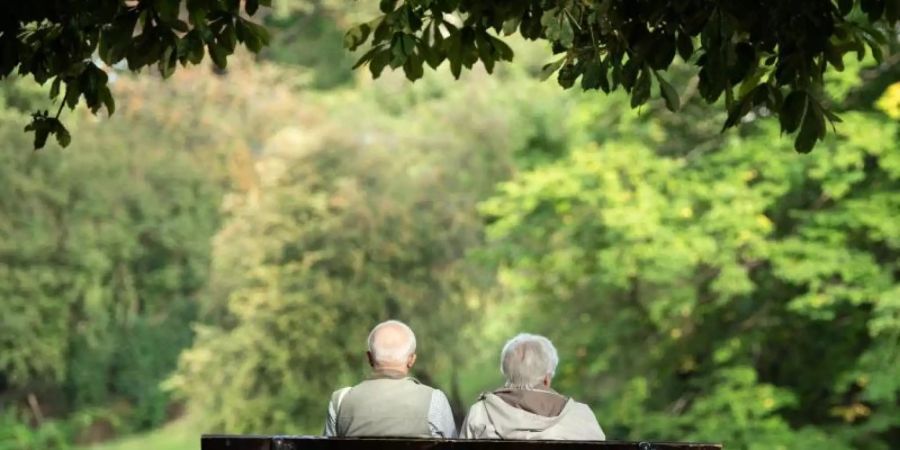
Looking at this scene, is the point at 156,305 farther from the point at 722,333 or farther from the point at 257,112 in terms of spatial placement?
the point at 722,333

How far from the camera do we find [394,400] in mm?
6289

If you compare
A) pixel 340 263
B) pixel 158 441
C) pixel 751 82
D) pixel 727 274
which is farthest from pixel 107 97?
pixel 158 441

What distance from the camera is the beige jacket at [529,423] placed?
6043 mm

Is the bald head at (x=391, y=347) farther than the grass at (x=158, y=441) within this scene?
No

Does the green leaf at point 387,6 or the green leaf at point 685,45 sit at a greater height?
the green leaf at point 387,6

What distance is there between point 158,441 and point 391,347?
3667 centimetres

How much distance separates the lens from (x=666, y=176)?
2122 centimetres

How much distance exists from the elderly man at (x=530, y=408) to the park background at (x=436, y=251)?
28.9ft

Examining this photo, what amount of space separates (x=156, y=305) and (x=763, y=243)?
2279cm

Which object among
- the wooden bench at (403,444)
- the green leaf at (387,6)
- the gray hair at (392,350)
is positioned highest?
the green leaf at (387,6)

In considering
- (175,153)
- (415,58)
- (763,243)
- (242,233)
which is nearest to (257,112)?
(175,153)

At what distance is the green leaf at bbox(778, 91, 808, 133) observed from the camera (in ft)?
18.7

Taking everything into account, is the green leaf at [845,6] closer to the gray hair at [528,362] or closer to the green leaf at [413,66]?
the gray hair at [528,362]

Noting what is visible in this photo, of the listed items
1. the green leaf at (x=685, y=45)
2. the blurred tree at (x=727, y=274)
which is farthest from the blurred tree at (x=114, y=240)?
the green leaf at (x=685, y=45)
